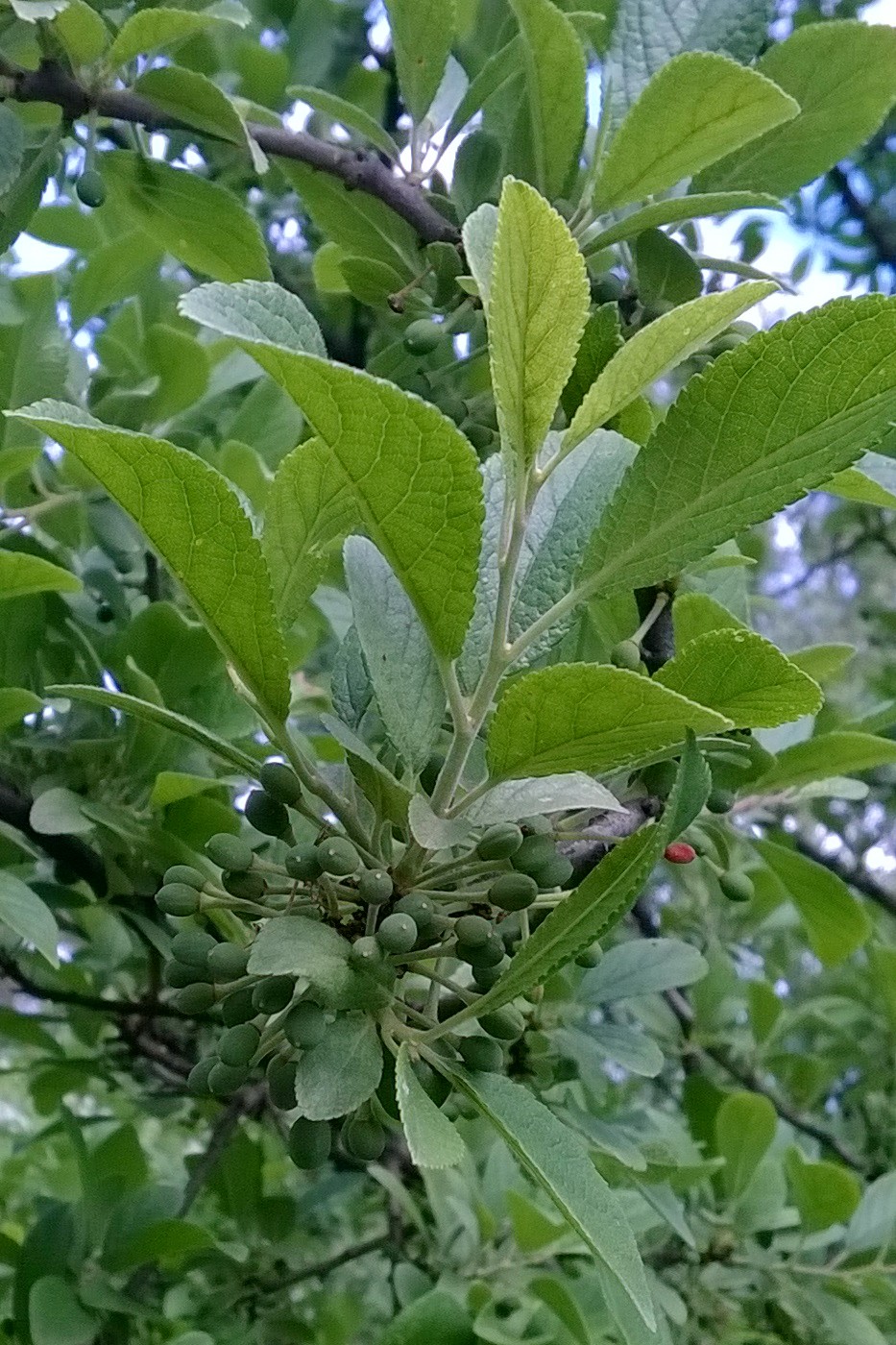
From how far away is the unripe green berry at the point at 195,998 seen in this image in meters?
0.47

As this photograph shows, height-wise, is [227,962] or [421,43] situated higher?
[421,43]

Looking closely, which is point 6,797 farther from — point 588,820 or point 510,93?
point 510,93

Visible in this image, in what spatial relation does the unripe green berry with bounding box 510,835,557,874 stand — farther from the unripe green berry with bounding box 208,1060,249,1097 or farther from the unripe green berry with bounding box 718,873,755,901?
the unripe green berry with bounding box 718,873,755,901

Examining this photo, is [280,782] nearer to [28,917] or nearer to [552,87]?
[28,917]

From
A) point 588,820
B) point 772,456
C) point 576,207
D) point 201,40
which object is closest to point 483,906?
point 588,820

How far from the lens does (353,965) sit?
1.39ft

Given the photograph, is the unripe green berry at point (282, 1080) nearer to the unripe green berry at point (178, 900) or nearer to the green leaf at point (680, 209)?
the unripe green berry at point (178, 900)

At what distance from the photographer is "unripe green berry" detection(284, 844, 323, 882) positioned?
17.6 inches

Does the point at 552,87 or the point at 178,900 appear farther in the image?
the point at 552,87

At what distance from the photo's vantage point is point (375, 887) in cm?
44

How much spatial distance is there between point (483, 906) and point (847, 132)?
51 cm

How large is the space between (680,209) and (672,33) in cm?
15

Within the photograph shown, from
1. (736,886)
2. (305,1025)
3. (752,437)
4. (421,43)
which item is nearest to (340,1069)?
(305,1025)

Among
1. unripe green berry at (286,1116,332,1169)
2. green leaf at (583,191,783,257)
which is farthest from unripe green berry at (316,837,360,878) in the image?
green leaf at (583,191,783,257)
